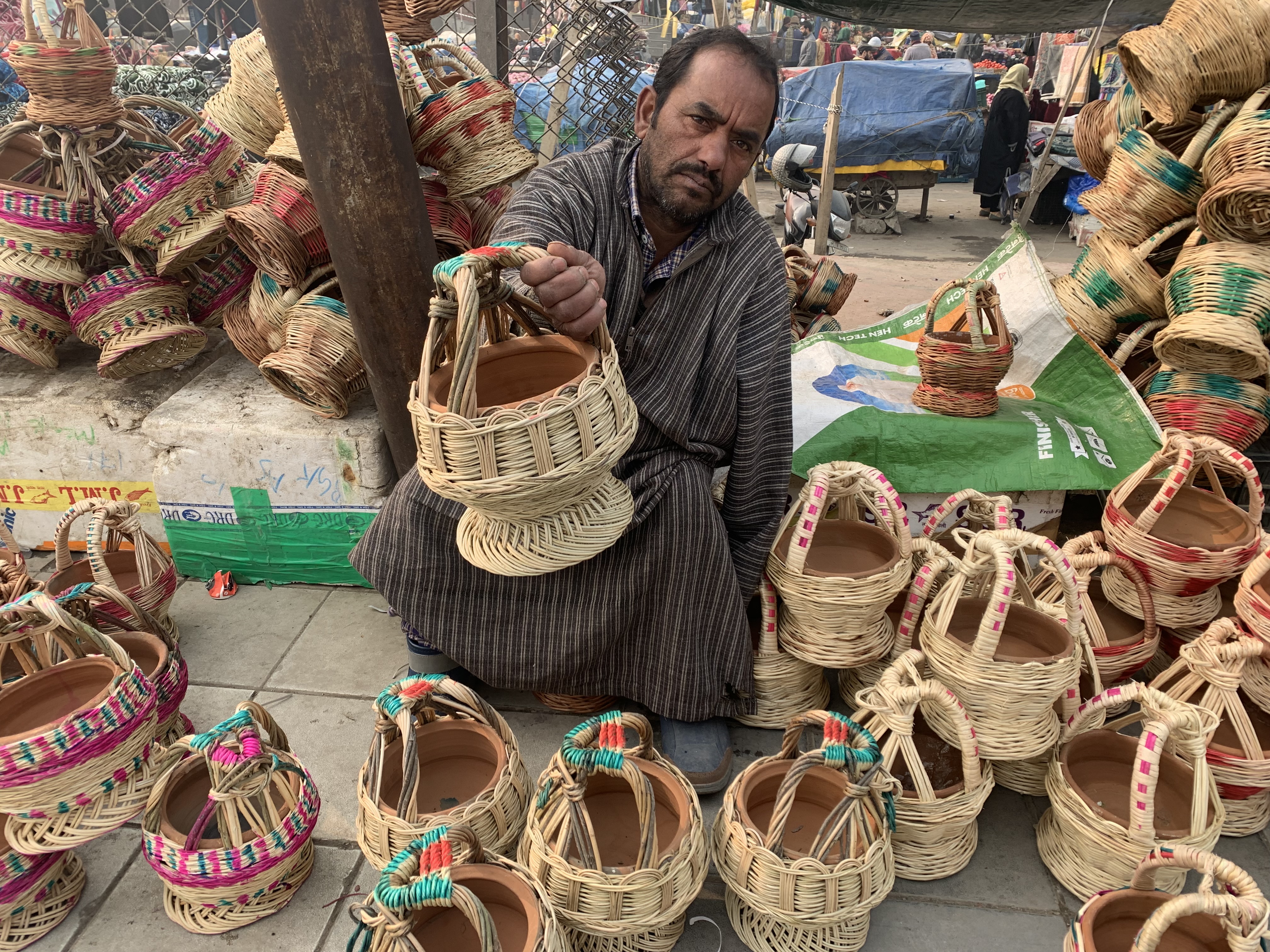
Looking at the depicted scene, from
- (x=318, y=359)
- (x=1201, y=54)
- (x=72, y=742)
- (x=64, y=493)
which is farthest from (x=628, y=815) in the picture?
(x=1201, y=54)

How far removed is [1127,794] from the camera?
1876mm

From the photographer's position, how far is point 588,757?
1.48 meters

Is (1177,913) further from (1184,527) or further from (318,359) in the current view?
(318,359)

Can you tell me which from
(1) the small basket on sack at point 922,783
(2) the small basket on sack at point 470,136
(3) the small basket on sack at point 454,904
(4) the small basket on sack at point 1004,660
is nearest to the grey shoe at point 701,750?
(1) the small basket on sack at point 922,783

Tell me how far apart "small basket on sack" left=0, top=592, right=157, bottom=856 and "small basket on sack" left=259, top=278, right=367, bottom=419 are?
948 mm

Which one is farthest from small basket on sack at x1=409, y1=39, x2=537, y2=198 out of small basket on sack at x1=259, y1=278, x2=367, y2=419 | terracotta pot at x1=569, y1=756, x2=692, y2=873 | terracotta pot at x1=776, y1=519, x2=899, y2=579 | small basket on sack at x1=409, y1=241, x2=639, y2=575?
terracotta pot at x1=569, y1=756, x2=692, y2=873

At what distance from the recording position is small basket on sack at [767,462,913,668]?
78.4 inches

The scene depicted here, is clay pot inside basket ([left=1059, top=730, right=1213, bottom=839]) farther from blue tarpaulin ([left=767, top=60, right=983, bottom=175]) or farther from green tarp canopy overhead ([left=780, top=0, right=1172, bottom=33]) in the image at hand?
blue tarpaulin ([left=767, top=60, right=983, bottom=175])

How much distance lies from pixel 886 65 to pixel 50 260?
345 inches

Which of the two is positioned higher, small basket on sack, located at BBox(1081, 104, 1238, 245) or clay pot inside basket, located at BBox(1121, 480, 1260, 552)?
small basket on sack, located at BBox(1081, 104, 1238, 245)

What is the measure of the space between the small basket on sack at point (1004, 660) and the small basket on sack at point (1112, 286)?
63.1 inches

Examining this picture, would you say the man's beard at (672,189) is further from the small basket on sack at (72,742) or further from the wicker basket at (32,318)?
the wicker basket at (32,318)

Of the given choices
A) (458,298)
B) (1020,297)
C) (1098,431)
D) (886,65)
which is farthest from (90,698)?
(886,65)

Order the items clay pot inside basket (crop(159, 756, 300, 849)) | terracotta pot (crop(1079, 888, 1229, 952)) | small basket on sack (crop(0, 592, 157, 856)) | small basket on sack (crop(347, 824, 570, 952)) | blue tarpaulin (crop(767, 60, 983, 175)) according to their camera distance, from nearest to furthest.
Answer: small basket on sack (crop(347, 824, 570, 952)) < terracotta pot (crop(1079, 888, 1229, 952)) < small basket on sack (crop(0, 592, 157, 856)) < clay pot inside basket (crop(159, 756, 300, 849)) < blue tarpaulin (crop(767, 60, 983, 175))
